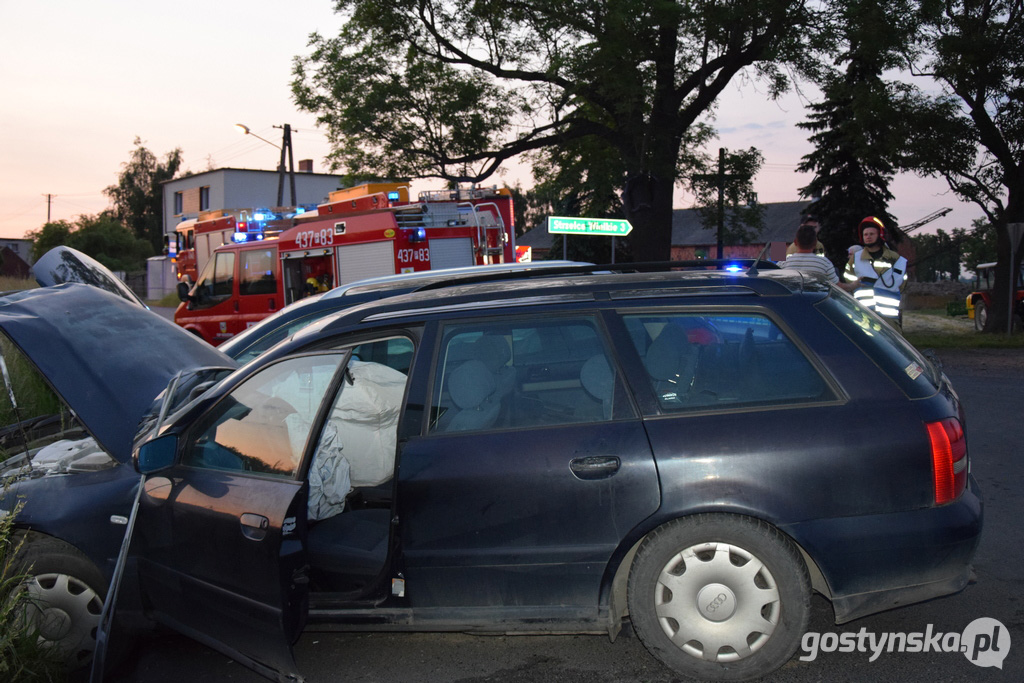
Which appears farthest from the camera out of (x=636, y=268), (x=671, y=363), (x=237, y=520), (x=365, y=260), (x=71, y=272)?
(x=365, y=260)

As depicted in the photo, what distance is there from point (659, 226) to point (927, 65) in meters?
7.94

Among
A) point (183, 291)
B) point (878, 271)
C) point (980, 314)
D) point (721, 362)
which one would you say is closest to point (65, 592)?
point (721, 362)

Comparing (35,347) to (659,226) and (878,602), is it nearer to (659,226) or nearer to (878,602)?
(878,602)

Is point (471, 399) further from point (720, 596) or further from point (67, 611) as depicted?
point (67, 611)

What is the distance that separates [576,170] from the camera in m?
19.7

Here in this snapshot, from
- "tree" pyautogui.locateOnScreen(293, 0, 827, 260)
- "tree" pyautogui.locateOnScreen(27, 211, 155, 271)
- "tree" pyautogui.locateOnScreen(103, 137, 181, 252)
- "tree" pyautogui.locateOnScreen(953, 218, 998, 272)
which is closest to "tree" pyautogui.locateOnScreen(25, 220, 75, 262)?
"tree" pyautogui.locateOnScreen(27, 211, 155, 271)

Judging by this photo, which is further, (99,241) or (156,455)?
(99,241)

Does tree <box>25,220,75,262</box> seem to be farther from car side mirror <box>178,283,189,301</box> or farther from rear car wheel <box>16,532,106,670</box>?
rear car wheel <box>16,532,106,670</box>

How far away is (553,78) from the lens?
1670 centimetres

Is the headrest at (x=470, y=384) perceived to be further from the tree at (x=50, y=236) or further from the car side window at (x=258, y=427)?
the tree at (x=50, y=236)

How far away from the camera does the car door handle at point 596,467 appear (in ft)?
10.4

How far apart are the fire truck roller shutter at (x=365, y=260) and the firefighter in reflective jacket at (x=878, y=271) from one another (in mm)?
7953

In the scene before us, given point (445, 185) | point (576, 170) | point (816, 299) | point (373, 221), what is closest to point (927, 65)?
point (576, 170)

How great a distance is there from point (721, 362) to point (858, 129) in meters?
20.4
